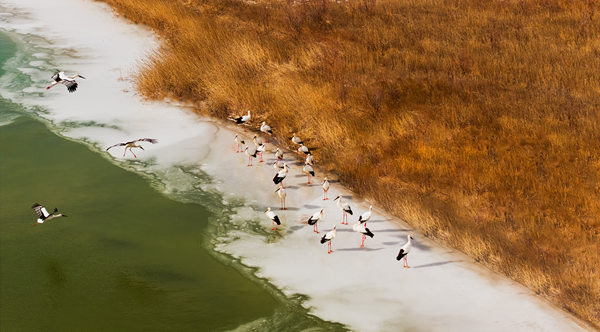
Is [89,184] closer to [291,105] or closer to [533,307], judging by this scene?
[291,105]

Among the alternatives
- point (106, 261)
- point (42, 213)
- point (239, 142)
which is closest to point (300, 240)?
point (106, 261)

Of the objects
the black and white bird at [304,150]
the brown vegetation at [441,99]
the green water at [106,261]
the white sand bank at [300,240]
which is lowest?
the green water at [106,261]

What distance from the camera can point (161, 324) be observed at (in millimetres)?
7465

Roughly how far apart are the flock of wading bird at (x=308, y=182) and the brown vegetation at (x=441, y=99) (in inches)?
20.1

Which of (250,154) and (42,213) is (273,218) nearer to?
(250,154)

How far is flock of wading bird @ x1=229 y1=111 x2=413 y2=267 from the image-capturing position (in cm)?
873

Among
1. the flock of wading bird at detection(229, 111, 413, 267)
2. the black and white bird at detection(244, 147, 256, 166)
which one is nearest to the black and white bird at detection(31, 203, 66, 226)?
the flock of wading bird at detection(229, 111, 413, 267)

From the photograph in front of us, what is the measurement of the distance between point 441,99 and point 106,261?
25.4 ft

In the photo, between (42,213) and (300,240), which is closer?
(300,240)

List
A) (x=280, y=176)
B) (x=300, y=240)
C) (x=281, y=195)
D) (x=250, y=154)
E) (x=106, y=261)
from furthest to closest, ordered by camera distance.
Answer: (x=250, y=154)
(x=280, y=176)
(x=281, y=195)
(x=300, y=240)
(x=106, y=261)

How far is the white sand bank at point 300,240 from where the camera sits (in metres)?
7.50

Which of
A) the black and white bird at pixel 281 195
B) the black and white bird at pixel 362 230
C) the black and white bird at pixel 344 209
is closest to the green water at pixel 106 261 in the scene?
the black and white bird at pixel 281 195

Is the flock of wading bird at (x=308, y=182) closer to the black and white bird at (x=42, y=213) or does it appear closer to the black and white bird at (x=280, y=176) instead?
the black and white bird at (x=280, y=176)

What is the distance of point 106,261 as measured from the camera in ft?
28.8
